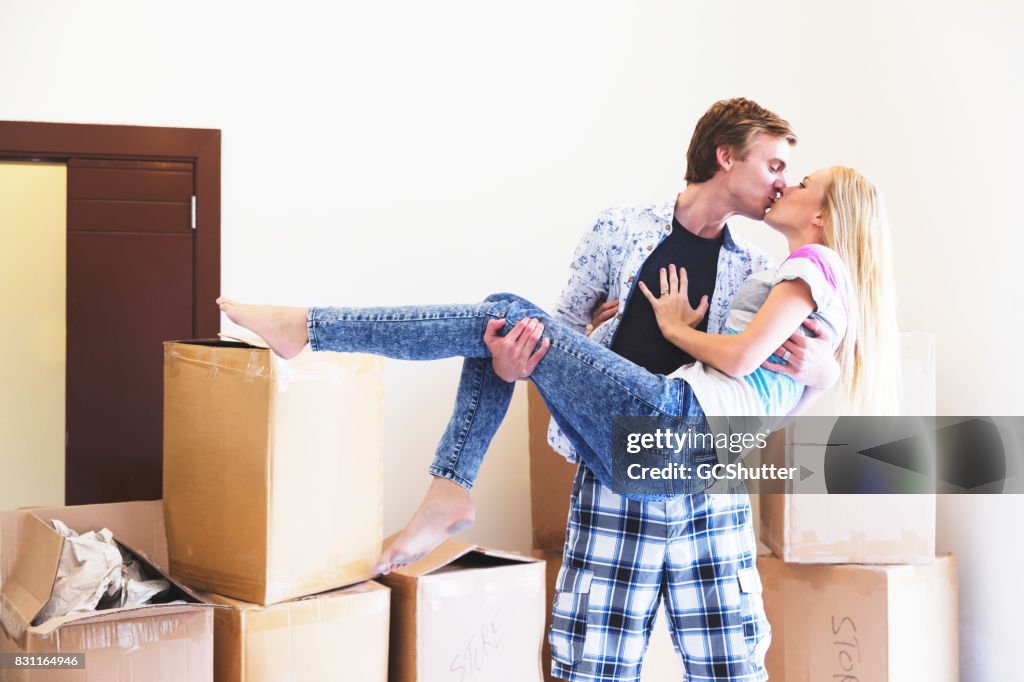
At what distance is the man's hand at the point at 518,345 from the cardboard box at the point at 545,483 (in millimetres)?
1014

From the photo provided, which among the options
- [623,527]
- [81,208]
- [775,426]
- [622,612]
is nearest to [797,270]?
[775,426]

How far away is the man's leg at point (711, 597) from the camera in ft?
5.77

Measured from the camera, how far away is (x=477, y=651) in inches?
89.7

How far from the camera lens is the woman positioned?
65.2 inches

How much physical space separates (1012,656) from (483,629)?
4.93 feet

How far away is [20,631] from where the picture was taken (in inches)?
74.0

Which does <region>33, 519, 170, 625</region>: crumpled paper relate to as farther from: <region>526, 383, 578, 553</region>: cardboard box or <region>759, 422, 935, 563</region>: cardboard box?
<region>759, 422, 935, 563</region>: cardboard box

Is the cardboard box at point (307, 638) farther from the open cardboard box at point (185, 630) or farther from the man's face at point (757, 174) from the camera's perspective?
the man's face at point (757, 174)

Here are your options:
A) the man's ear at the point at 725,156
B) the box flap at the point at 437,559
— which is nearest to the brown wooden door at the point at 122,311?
the box flap at the point at 437,559

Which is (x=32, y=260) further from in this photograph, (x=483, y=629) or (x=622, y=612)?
(x=622, y=612)

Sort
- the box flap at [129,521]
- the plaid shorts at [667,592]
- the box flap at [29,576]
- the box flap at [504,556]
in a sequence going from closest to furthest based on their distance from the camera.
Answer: the plaid shorts at [667,592], the box flap at [29,576], the box flap at [129,521], the box flap at [504,556]

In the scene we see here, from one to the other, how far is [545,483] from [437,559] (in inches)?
20.5

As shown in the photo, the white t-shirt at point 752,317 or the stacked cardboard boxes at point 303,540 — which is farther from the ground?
the white t-shirt at point 752,317

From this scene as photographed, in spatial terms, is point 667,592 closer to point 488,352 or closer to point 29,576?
point 488,352
